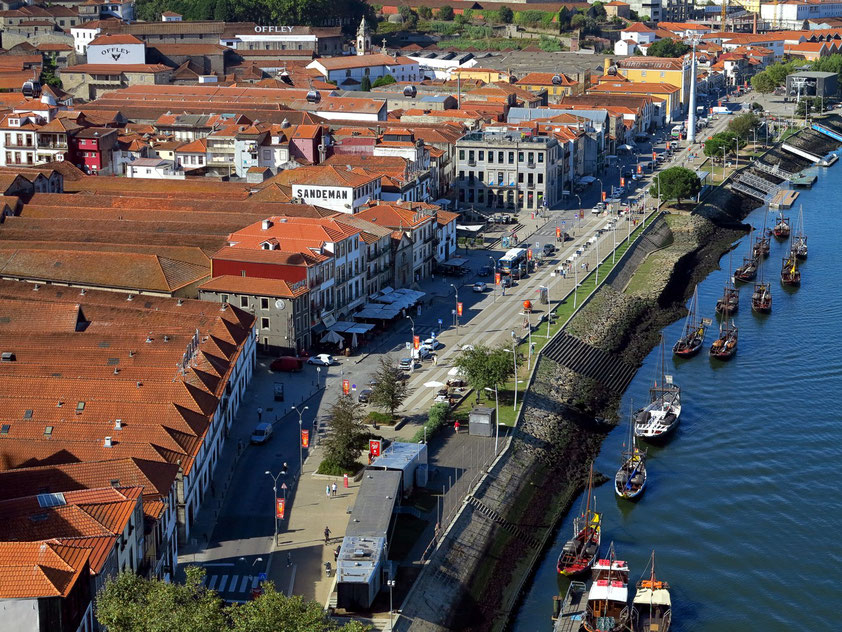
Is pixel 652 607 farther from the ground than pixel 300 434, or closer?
closer

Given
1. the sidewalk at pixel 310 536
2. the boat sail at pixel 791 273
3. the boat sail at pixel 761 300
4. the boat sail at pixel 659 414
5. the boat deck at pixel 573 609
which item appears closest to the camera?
the sidewalk at pixel 310 536

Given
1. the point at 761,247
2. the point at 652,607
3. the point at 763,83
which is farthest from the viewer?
the point at 763,83

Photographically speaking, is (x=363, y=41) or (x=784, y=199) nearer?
(x=784, y=199)


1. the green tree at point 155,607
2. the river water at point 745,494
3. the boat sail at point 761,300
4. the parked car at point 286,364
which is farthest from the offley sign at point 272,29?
the green tree at point 155,607

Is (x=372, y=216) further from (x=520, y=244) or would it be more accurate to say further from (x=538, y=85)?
(x=538, y=85)

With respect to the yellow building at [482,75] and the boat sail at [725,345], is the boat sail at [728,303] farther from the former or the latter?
the yellow building at [482,75]

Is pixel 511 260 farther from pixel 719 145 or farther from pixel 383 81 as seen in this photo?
pixel 383 81

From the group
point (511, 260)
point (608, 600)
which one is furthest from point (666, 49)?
point (608, 600)
